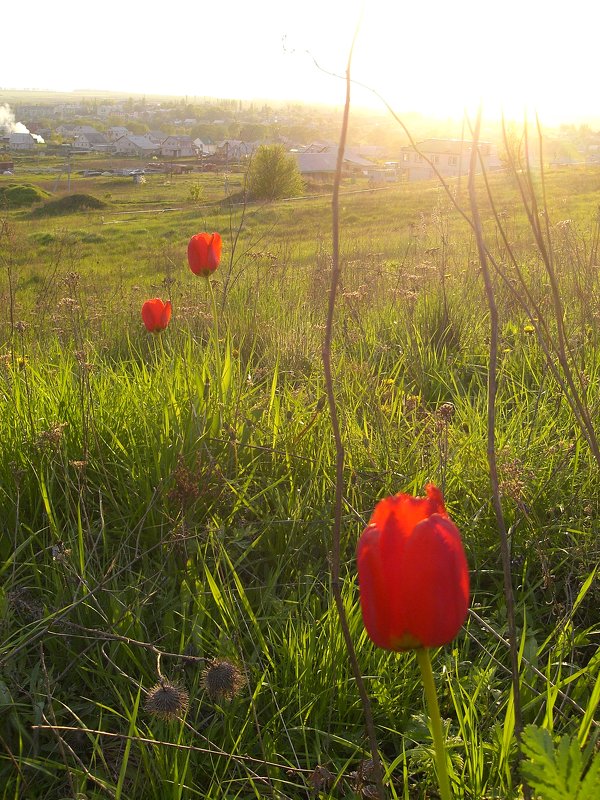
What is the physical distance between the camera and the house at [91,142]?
106325 millimetres

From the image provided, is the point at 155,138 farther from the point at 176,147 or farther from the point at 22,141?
the point at 22,141

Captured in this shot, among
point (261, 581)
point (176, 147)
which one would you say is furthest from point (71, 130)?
point (261, 581)

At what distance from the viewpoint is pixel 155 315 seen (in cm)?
243

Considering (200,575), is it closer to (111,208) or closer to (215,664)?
(215,664)

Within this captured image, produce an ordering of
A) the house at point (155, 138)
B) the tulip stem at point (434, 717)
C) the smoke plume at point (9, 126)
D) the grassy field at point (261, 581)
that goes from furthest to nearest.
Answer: the smoke plume at point (9, 126) < the house at point (155, 138) < the grassy field at point (261, 581) < the tulip stem at point (434, 717)

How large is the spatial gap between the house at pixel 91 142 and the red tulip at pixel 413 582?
112 metres

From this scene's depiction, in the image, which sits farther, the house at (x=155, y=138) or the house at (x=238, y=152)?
the house at (x=155, y=138)

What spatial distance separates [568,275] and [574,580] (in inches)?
124

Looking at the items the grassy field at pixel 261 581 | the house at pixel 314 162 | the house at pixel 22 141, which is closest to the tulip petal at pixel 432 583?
the grassy field at pixel 261 581

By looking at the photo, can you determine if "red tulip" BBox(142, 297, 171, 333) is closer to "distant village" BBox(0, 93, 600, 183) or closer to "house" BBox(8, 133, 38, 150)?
"distant village" BBox(0, 93, 600, 183)

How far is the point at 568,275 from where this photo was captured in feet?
14.6

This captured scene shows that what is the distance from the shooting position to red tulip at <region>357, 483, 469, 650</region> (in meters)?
0.65

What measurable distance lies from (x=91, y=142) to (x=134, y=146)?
62.4 feet

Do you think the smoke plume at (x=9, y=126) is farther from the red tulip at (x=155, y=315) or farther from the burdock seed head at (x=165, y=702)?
the burdock seed head at (x=165, y=702)
